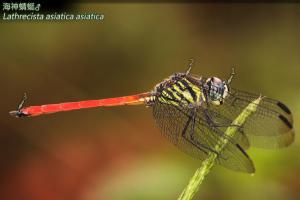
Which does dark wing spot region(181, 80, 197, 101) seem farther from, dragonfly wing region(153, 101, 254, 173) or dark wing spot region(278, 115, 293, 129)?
dark wing spot region(278, 115, 293, 129)

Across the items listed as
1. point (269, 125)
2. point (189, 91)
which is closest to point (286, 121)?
point (269, 125)

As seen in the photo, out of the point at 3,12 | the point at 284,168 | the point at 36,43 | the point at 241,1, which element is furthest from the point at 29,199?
the point at 241,1

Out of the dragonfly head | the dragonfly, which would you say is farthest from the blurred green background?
the dragonfly head

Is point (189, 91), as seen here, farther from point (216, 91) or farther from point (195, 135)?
point (195, 135)

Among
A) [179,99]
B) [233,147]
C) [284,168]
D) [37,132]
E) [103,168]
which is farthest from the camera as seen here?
[37,132]

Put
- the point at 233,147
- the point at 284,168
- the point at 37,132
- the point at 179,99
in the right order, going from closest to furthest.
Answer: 1. the point at 233,147
2. the point at 179,99
3. the point at 284,168
4. the point at 37,132

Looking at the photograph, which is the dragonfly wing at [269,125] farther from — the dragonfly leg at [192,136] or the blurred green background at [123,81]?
the blurred green background at [123,81]

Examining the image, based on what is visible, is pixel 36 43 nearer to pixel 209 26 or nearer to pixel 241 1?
pixel 209 26
